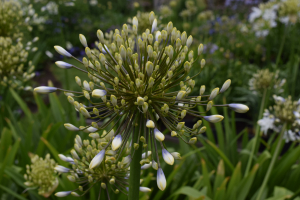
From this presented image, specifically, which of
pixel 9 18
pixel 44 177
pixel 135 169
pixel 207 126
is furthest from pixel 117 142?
pixel 9 18

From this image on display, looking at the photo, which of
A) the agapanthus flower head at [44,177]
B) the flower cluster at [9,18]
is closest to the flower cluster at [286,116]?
the agapanthus flower head at [44,177]

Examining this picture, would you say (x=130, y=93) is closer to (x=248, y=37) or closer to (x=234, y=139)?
(x=234, y=139)

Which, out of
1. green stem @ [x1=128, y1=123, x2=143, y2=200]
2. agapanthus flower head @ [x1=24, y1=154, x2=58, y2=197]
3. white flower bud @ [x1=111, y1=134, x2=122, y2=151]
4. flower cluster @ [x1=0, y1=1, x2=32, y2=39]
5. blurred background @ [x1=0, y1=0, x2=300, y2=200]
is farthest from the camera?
flower cluster @ [x1=0, y1=1, x2=32, y2=39]

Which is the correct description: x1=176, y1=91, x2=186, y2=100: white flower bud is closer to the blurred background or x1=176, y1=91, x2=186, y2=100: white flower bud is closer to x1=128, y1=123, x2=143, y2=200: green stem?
x1=128, y1=123, x2=143, y2=200: green stem

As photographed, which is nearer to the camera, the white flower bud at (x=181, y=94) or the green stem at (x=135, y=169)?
the white flower bud at (x=181, y=94)

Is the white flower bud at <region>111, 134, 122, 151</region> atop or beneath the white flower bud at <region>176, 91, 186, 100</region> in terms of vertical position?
beneath

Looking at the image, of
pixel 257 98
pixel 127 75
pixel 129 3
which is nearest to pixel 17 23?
pixel 127 75

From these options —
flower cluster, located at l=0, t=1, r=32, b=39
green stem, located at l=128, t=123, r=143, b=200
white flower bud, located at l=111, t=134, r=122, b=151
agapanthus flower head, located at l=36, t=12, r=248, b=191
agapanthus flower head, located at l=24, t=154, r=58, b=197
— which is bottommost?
agapanthus flower head, located at l=24, t=154, r=58, b=197

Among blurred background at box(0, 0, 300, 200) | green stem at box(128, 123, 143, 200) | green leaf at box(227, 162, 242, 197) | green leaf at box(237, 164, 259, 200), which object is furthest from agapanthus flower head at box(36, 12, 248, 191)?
green leaf at box(237, 164, 259, 200)

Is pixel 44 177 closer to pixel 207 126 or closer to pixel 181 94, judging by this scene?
pixel 181 94

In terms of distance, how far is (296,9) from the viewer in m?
2.58

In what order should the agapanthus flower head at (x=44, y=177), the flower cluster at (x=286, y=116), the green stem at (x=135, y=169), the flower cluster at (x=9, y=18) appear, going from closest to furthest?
1. the green stem at (x=135, y=169)
2. the agapanthus flower head at (x=44, y=177)
3. the flower cluster at (x=286, y=116)
4. the flower cluster at (x=9, y=18)

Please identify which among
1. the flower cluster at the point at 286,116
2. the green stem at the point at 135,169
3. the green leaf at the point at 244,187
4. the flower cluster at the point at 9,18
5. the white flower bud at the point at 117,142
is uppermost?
the flower cluster at the point at 9,18

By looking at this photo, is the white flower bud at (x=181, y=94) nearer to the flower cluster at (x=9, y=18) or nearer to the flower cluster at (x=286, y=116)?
the flower cluster at (x=286, y=116)
